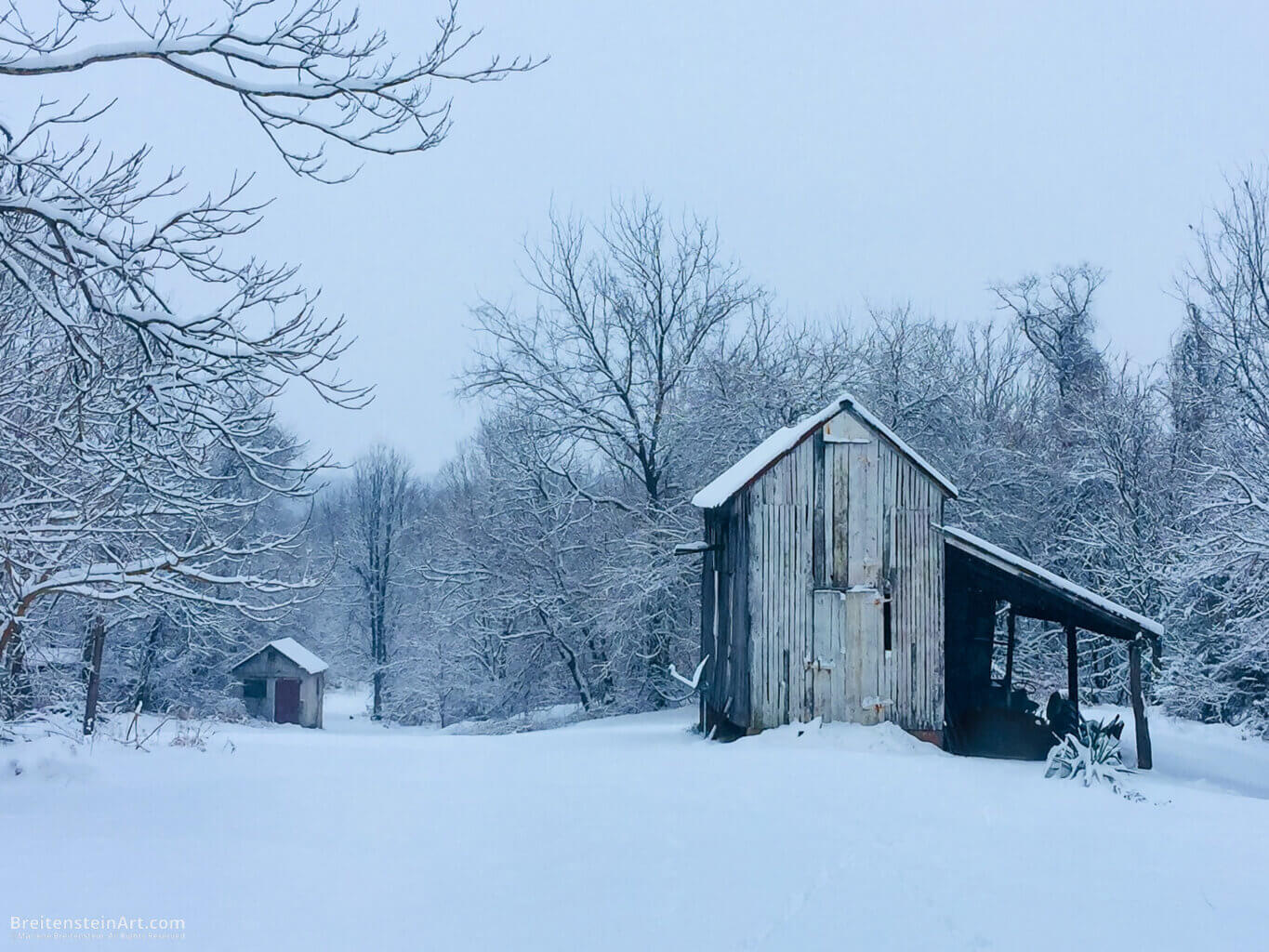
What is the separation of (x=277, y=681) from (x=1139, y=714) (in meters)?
35.2

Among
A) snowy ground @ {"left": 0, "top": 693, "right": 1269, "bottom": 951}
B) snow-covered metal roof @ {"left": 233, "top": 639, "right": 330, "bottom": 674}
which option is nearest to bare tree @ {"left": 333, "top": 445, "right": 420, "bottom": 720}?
snow-covered metal roof @ {"left": 233, "top": 639, "right": 330, "bottom": 674}

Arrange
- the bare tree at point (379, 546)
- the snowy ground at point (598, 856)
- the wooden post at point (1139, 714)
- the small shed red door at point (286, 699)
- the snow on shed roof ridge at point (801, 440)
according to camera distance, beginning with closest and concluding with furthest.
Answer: the snowy ground at point (598, 856), the wooden post at point (1139, 714), the snow on shed roof ridge at point (801, 440), the small shed red door at point (286, 699), the bare tree at point (379, 546)

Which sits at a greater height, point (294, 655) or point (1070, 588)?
point (1070, 588)

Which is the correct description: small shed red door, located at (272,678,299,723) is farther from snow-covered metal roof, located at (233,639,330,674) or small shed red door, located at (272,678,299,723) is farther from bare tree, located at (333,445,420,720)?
bare tree, located at (333,445,420,720)

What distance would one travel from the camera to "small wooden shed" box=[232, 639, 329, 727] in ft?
136

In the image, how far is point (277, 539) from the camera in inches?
324

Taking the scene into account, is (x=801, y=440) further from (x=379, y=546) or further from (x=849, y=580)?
(x=379, y=546)

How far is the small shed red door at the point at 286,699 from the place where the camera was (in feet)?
136

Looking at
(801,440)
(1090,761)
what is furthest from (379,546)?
(1090,761)

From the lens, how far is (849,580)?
16.3m

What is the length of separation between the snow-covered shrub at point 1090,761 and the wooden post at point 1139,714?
15.4 inches

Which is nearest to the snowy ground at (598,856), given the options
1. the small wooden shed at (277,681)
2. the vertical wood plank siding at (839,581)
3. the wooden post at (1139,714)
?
the wooden post at (1139,714)

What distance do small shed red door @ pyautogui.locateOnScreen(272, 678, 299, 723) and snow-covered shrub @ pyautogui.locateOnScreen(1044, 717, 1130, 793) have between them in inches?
1348

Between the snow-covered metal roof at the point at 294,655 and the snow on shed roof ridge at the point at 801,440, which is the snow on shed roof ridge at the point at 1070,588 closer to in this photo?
the snow on shed roof ridge at the point at 801,440
